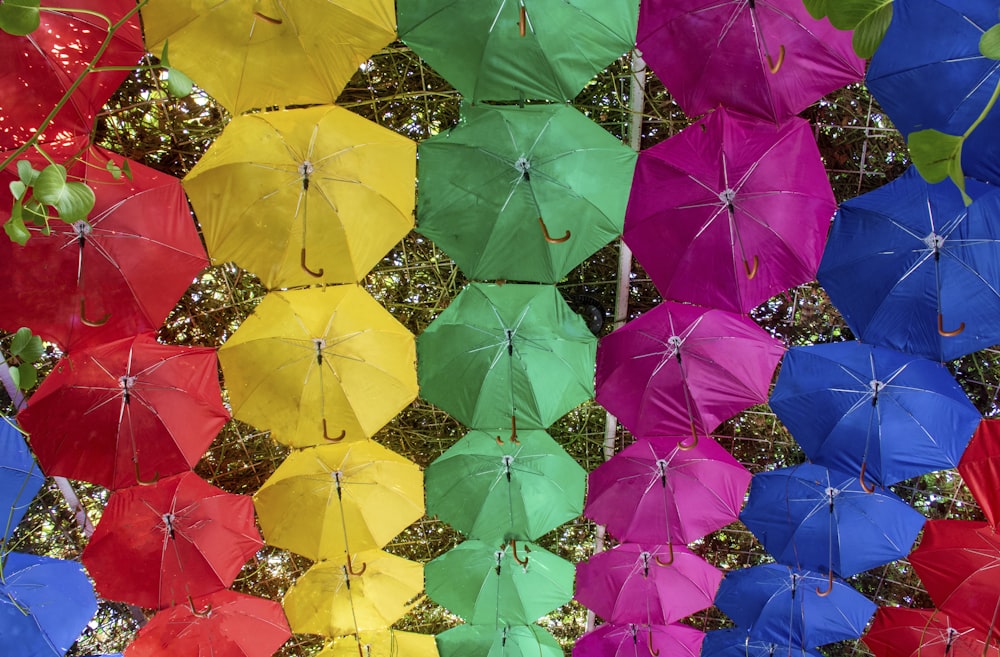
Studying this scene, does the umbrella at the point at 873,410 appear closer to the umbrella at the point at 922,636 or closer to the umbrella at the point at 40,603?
the umbrella at the point at 922,636

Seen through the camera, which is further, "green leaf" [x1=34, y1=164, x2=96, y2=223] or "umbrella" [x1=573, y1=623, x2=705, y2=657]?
"umbrella" [x1=573, y1=623, x2=705, y2=657]

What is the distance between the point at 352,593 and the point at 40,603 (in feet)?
7.06

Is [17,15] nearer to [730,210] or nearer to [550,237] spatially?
[550,237]

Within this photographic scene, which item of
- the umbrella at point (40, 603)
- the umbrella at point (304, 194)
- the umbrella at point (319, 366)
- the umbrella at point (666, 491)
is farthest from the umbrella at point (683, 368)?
the umbrella at point (40, 603)

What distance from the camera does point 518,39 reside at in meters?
3.06

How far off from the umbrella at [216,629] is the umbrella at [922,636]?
14.6 ft

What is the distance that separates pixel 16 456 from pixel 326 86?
2.65 metres

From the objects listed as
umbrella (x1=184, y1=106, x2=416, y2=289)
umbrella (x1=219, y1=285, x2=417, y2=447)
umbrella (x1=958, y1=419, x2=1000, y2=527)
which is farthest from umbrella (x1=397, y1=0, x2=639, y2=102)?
umbrella (x1=958, y1=419, x2=1000, y2=527)

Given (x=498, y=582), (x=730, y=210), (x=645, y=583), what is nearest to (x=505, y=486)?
(x=498, y=582)

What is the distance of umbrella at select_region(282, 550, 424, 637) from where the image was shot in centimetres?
555

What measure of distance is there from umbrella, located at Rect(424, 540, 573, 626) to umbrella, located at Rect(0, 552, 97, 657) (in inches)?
94.4

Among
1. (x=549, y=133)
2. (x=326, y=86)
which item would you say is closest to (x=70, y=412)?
(x=326, y=86)

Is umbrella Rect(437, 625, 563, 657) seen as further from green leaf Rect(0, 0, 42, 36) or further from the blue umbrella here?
green leaf Rect(0, 0, 42, 36)

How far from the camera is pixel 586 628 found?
7.56m
